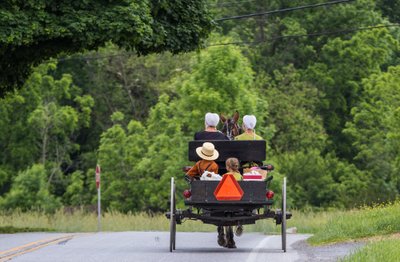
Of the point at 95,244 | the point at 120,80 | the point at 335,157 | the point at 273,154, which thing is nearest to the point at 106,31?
the point at 95,244

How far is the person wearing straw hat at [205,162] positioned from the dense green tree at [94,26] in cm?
759

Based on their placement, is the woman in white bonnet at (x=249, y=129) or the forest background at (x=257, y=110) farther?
the forest background at (x=257, y=110)

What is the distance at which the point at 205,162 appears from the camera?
20.7 m

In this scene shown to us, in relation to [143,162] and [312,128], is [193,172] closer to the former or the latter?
[143,162]

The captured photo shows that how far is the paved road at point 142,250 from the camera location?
1781 centimetres

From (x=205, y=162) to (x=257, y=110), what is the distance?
32.0 metres

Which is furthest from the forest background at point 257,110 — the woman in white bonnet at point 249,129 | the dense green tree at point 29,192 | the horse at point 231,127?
the woman in white bonnet at point 249,129

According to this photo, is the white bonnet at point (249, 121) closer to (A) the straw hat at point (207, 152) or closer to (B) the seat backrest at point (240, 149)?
(B) the seat backrest at point (240, 149)

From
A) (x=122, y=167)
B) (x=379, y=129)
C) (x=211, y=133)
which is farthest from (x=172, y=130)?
(x=211, y=133)

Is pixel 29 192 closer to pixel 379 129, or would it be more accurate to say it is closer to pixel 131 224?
pixel 379 129

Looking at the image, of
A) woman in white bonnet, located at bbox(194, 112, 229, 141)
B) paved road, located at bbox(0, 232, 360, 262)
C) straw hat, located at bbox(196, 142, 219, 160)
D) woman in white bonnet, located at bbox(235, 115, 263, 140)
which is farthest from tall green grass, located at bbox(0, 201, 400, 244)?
straw hat, located at bbox(196, 142, 219, 160)

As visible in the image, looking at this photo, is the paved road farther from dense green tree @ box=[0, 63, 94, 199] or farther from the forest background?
dense green tree @ box=[0, 63, 94, 199]

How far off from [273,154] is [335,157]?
5.94m

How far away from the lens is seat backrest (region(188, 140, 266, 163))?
21094 mm
